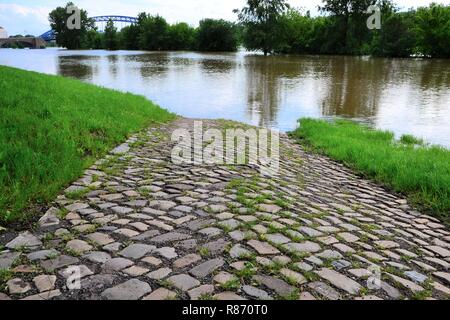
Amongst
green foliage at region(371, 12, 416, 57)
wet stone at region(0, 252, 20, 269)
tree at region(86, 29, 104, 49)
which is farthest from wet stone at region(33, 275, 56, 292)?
tree at region(86, 29, 104, 49)

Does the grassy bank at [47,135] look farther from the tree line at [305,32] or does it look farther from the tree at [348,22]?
the tree at [348,22]

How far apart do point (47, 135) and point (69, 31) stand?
90038mm

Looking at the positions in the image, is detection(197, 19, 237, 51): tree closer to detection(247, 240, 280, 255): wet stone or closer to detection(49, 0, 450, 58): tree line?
detection(49, 0, 450, 58): tree line

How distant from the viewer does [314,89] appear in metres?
22.1

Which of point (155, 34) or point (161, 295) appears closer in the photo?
point (161, 295)

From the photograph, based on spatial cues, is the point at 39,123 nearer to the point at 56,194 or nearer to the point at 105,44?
the point at 56,194

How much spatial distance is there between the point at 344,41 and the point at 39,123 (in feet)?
216

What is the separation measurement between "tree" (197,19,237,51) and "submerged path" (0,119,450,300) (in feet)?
262

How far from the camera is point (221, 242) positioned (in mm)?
3965

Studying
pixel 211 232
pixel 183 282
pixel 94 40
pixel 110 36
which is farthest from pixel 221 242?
pixel 94 40

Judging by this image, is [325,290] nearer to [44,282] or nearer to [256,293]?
[256,293]

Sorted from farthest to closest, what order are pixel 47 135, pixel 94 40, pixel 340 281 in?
pixel 94 40 < pixel 47 135 < pixel 340 281

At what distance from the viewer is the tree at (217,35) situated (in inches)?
3226
